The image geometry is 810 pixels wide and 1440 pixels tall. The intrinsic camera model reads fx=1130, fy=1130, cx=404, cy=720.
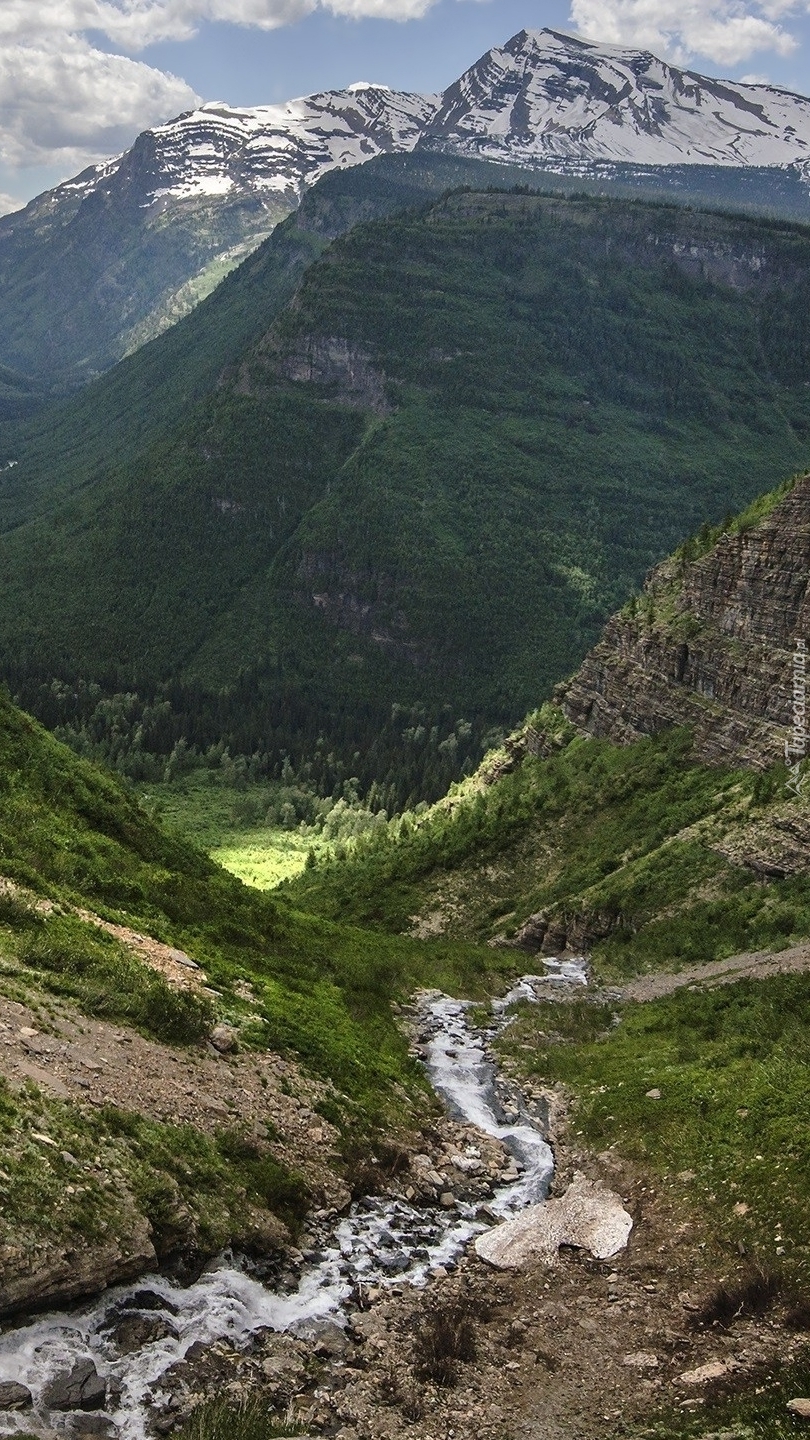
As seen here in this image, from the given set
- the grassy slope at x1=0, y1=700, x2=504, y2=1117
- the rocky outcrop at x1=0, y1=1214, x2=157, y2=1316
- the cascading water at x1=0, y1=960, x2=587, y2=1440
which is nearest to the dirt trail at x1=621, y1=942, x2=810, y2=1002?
the grassy slope at x1=0, y1=700, x2=504, y2=1117

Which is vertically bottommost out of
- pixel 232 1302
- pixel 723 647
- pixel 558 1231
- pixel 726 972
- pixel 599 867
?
pixel 599 867

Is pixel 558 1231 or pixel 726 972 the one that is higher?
pixel 558 1231

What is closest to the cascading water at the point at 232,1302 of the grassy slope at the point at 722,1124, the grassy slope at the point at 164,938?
the grassy slope at the point at 722,1124

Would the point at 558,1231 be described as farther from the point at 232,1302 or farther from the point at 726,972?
the point at 726,972

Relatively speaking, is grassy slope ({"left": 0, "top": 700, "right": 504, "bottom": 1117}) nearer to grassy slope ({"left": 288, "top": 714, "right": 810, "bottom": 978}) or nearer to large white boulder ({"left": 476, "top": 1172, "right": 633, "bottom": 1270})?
large white boulder ({"left": 476, "top": 1172, "right": 633, "bottom": 1270})

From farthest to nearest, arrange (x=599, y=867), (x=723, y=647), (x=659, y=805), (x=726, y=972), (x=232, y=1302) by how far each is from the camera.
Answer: (x=723, y=647) → (x=659, y=805) → (x=599, y=867) → (x=726, y=972) → (x=232, y=1302)

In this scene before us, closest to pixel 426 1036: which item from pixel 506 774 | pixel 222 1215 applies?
pixel 222 1215

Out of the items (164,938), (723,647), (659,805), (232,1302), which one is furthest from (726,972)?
(232,1302)
